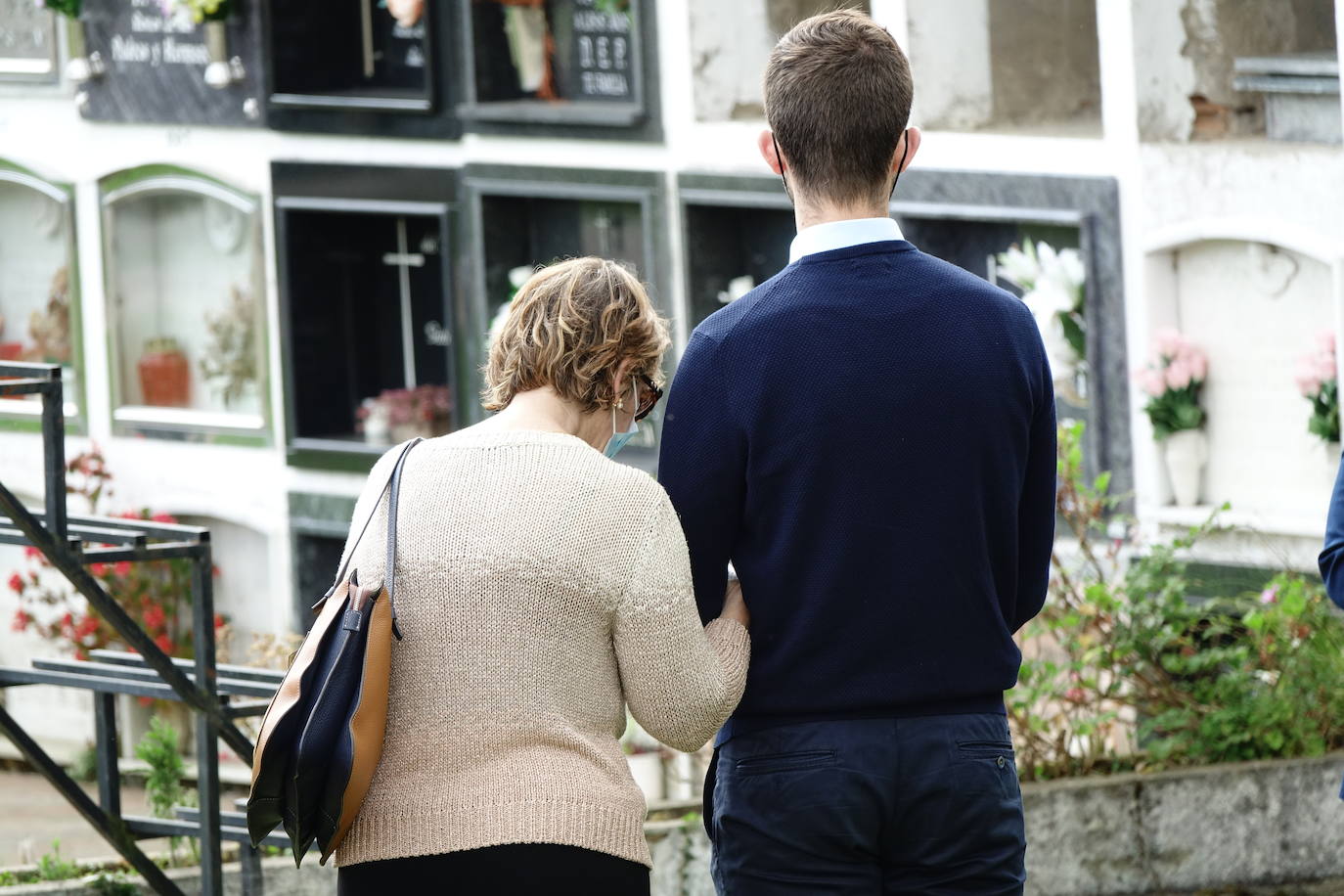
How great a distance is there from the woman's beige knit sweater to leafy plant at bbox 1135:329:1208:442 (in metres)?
4.30

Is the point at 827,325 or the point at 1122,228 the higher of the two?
the point at 1122,228

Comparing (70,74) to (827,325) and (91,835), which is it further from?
(827,325)

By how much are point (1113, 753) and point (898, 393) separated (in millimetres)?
3243

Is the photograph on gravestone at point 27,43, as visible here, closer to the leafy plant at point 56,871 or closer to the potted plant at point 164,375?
the potted plant at point 164,375

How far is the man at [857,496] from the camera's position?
7.62 ft

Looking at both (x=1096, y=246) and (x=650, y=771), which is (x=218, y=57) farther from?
(x=1096, y=246)

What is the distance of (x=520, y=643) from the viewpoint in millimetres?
2330

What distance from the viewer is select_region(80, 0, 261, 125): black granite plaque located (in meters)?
10.1

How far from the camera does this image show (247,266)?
10672 mm

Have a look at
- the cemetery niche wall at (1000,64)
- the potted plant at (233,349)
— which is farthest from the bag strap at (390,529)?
the potted plant at (233,349)

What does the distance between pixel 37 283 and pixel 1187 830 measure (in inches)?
332

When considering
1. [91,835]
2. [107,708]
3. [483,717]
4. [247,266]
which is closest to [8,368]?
[107,708]

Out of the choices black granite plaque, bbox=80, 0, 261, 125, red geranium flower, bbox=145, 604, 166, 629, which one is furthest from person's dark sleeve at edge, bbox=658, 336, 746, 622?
red geranium flower, bbox=145, 604, 166, 629

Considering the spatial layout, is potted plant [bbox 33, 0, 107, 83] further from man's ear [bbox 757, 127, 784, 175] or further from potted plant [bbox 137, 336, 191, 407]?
man's ear [bbox 757, 127, 784, 175]
